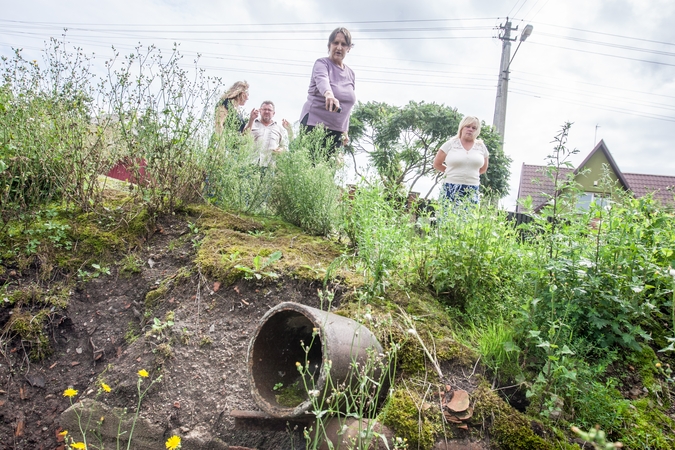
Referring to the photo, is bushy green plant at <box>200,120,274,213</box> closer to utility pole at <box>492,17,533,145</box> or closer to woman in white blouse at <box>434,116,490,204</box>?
woman in white blouse at <box>434,116,490,204</box>

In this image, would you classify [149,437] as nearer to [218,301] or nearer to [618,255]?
[218,301]

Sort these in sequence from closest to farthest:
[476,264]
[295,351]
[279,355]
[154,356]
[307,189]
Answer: [279,355]
[295,351]
[154,356]
[476,264]
[307,189]

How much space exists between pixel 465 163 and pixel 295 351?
3170 mm

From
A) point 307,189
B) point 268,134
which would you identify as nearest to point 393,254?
point 307,189

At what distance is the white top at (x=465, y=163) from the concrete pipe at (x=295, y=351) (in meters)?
3.02

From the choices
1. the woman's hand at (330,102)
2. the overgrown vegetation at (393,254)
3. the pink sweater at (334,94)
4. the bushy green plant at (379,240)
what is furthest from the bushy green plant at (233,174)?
the bushy green plant at (379,240)

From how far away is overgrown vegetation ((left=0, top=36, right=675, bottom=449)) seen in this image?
6.09 feet

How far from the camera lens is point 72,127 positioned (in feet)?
10.7

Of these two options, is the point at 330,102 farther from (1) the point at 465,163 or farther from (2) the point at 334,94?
(1) the point at 465,163

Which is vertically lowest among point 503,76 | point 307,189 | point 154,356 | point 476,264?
point 154,356

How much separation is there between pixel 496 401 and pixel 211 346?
1.42 metres

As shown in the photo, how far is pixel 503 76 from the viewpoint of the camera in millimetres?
12977

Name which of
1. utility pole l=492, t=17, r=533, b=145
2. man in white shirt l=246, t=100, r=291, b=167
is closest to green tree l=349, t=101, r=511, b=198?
utility pole l=492, t=17, r=533, b=145

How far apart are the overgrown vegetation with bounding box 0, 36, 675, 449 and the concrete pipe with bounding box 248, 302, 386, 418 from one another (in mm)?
149
